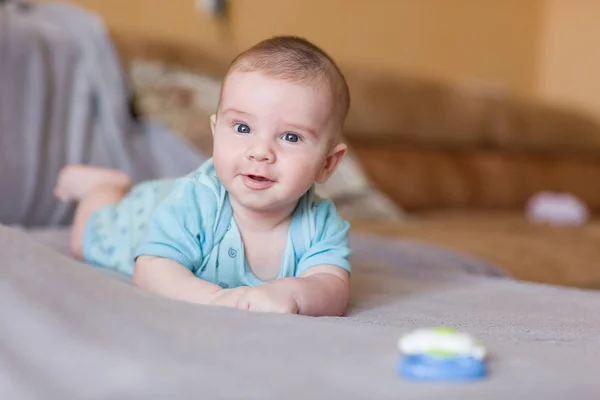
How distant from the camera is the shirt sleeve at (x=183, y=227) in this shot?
3.12 feet

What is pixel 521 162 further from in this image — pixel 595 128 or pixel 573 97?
pixel 573 97

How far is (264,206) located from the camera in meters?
0.94

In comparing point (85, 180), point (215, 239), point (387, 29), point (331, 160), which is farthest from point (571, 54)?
point (215, 239)

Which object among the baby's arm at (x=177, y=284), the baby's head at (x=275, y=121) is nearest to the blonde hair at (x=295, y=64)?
the baby's head at (x=275, y=121)

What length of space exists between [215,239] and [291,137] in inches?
6.3

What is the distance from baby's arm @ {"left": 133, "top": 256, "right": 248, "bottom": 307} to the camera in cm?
85

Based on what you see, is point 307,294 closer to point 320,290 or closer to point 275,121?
point 320,290

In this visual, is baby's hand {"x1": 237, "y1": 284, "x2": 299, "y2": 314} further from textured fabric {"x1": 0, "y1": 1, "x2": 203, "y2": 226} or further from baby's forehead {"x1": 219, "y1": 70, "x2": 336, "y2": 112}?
textured fabric {"x1": 0, "y1": 1, "x2": 203, "y2": 226}

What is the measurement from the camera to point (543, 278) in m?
1.54

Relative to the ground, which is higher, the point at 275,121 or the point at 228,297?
the point at 275,121

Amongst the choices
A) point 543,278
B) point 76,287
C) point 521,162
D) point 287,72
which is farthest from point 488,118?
point 76,287

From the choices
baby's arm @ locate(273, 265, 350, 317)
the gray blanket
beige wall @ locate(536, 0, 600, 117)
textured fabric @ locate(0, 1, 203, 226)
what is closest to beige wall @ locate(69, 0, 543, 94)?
beige wall @ locate(536, 0, 600, 117)

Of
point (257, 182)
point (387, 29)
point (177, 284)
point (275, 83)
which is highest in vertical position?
point (387, 29)

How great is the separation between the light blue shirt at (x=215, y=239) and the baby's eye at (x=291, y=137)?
120 mm
